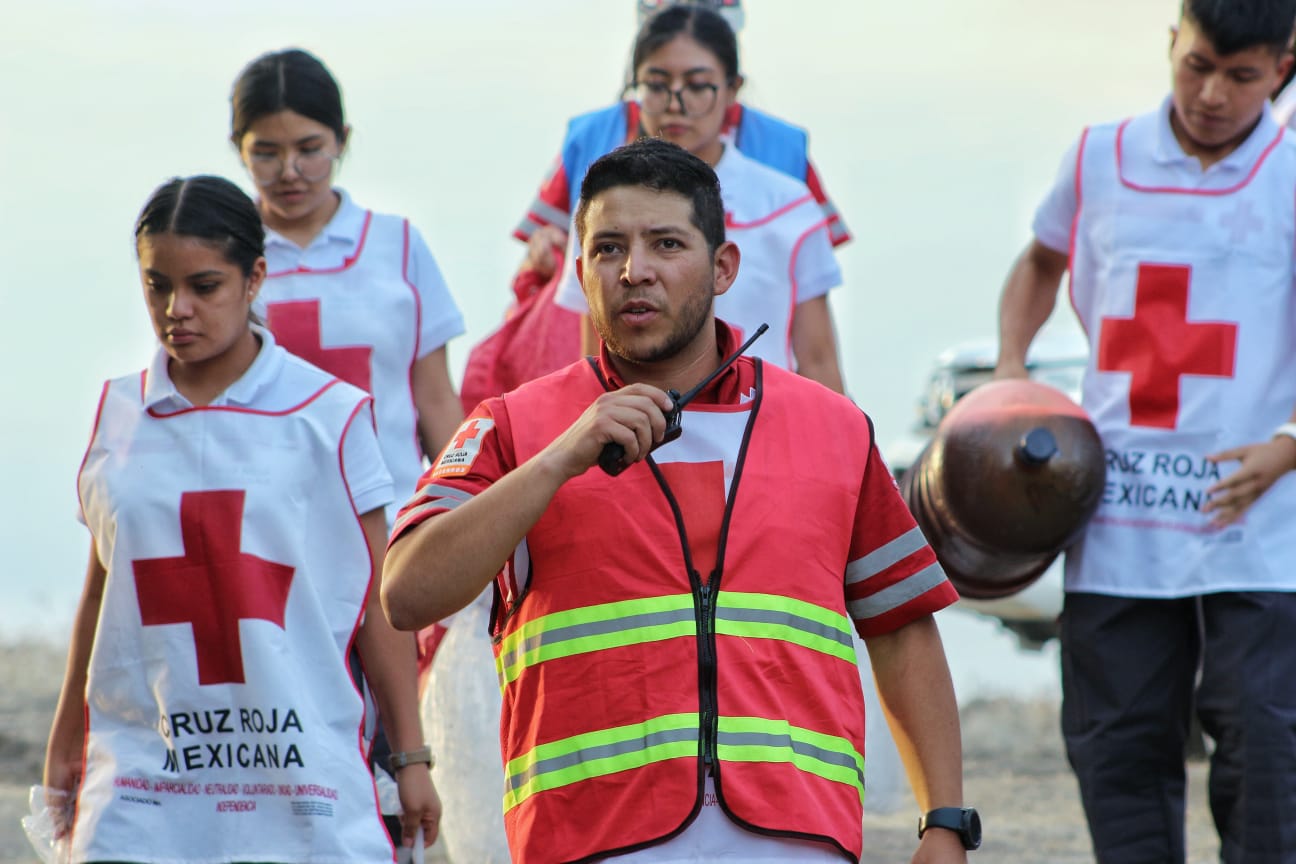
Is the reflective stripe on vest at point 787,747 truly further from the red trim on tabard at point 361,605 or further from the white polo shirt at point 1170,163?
the white polo shirt at point 1170,163

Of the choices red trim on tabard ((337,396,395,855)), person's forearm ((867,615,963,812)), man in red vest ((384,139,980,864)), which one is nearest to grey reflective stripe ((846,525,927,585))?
man in red vest ((384,139,980,864))

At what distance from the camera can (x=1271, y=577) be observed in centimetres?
462

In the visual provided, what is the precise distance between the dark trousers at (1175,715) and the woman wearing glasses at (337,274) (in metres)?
1.66

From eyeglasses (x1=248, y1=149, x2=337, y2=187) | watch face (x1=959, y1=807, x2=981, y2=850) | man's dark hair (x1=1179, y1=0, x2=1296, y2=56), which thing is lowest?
watch face (x1=959, y1=807, x2=981, y2=850)

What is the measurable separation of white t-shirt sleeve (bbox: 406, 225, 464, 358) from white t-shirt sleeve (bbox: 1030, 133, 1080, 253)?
1470 mm

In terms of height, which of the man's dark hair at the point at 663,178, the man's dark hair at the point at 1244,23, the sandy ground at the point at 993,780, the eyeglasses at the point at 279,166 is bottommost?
the sandy ground at the point at 993,780

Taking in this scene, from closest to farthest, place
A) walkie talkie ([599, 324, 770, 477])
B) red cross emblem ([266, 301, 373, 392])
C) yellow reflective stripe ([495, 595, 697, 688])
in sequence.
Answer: walkie talkie ([599, 324, 770, 477]) → yellow reflective stripe ([495, 595, 697, 688]) → red cross emblem ([266, 301, 373, 392])

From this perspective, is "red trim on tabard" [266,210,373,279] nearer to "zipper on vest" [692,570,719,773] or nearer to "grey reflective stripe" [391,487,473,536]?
"grey reflective stripe" [391,487,473,536]

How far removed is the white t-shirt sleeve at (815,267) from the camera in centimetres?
521

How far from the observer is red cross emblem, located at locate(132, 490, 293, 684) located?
3.80 metres

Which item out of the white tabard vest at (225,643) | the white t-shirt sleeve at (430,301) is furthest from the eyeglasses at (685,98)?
the white tabard vest at (225,643)

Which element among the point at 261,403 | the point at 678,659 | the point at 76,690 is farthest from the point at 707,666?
→ the point at 76,690

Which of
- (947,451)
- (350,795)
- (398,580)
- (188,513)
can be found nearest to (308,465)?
(188,513)

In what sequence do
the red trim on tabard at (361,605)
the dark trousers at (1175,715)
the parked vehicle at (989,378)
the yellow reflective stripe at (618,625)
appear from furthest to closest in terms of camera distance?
the parked vehicle at (989,378) → the dark trousers at (1175,715) → the red trim on tabard at (361,605) → the yellow reflective stripe at (618,625)
